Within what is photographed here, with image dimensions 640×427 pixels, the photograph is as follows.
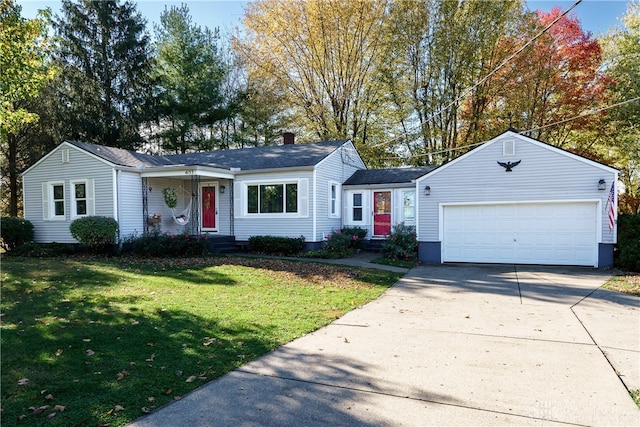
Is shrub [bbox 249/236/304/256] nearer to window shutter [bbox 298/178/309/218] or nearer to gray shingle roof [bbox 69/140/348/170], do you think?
window shutter [bbox 298/178/309/218]

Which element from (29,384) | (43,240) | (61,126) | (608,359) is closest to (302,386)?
(29,384)

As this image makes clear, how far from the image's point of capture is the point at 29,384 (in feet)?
11.9

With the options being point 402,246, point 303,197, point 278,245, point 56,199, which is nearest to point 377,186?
point 303,197

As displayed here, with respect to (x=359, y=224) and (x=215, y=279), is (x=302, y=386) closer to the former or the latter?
(x=215, y=279)

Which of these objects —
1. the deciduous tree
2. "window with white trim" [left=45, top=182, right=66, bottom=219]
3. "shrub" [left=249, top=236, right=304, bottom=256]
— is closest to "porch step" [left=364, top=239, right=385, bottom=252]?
"shrub" [left=249, top=236, right=304, bottom=256]

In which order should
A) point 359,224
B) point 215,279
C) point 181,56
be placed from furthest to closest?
point 181,56 < point 359,224 < point 215,279

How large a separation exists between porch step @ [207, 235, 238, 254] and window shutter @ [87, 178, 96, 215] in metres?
4.23

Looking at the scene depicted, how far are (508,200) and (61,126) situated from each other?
23.7m

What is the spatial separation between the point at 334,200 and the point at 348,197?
2.81 feet

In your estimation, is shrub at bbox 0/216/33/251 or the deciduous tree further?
shrub at bbox 0/216/33/251

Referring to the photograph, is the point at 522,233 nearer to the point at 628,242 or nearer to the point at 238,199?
the point at 628,242

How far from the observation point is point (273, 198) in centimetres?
1520

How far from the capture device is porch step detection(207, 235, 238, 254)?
46.7 feet

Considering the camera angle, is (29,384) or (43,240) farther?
(43,240)
